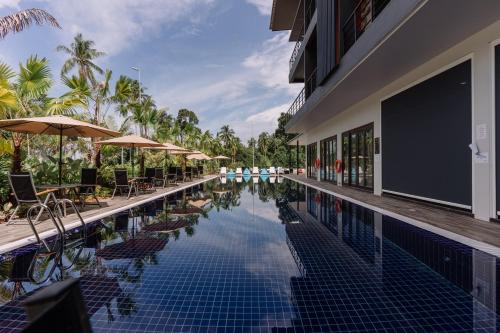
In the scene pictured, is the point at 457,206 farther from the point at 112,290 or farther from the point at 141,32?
the point at 141,32

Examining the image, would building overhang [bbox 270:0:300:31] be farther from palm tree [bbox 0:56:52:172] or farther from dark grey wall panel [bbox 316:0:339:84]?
palm tree [bbox 0:56:52:172]

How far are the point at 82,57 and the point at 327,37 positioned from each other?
2880 cm

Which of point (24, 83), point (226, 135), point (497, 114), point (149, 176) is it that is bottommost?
point (149, 176)

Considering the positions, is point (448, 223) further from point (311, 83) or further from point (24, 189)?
point (311, 83)

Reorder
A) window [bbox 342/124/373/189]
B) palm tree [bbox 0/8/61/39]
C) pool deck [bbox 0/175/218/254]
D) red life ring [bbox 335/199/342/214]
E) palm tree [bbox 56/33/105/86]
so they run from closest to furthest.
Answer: pool deck [bbox 0/175/218/254]
palm tree [bbox 0/8/61/39]
red life ring [bbox 335/199/342/214]
window [bbox 342/124/373/189]
palm tree [bbox 56/33/105/86]

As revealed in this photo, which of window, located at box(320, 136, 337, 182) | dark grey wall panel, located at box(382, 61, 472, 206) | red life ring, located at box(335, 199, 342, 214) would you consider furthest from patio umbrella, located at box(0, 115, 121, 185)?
window, located at box(320, 136, 337, 182)

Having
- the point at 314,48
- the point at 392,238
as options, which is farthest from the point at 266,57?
the point at 392,238

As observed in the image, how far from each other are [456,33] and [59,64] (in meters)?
35.3

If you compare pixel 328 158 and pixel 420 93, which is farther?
Result: pixel 328 158

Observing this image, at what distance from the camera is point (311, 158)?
2345cm

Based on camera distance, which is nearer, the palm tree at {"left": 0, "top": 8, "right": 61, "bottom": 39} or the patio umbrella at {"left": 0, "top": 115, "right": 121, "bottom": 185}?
the patio umbrella at {"left": 0, "top": 115, "right": 121, "bottom": 185}

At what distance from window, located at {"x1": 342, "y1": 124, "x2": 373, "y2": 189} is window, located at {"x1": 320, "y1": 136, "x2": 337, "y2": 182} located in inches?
72.0

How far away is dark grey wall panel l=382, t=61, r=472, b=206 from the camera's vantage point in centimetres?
646

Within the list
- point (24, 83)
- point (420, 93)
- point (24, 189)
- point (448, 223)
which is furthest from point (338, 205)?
point (24, 83)
